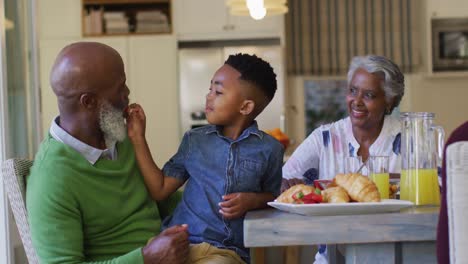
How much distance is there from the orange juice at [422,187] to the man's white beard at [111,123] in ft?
2.23

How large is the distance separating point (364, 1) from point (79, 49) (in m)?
5.39

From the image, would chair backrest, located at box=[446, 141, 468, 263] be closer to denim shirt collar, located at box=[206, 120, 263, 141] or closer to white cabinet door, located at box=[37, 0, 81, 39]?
denim shirt collar, located at box=[206, 120, 263, 141]

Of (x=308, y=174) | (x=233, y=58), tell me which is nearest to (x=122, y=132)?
(x=233, y=58)

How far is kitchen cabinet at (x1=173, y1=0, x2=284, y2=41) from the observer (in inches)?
243

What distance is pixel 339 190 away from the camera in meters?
1.52

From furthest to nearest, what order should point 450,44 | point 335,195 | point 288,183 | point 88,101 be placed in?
point 450,44, point 288,183, point 88,101, point 335,195

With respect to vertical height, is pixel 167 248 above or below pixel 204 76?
below

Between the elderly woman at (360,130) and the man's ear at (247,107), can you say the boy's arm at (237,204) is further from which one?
the elderly woman at (360,130)

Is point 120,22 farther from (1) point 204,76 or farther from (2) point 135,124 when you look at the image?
(2) point 135,124

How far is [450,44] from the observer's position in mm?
6367

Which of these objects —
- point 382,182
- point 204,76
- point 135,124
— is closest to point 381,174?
point 382,182

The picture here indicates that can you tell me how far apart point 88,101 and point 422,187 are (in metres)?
0.78

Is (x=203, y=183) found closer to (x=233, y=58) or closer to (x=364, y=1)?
(x=233, y=58)

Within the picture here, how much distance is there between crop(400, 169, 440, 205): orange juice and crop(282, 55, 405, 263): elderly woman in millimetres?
714
